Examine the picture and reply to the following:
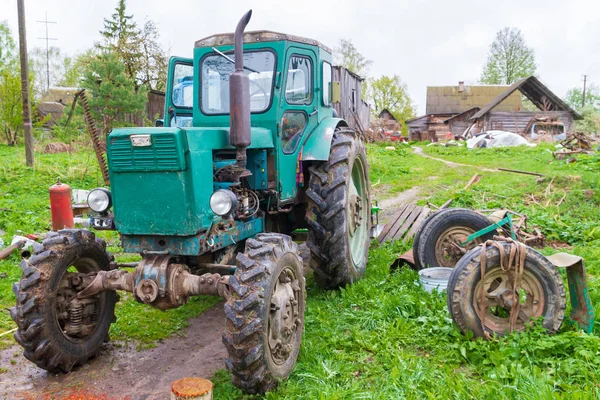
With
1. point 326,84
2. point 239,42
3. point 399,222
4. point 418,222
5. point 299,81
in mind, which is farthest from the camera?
point 399,222

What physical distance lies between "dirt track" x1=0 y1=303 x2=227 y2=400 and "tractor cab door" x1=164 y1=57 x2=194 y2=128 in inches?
94.6

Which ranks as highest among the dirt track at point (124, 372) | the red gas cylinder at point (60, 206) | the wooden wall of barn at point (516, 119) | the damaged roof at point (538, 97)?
the damaged roof at point (538, 97)

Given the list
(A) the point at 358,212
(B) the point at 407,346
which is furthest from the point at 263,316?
(A) the point at 358,212

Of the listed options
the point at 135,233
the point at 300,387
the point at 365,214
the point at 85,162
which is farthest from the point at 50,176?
the point at 300,387

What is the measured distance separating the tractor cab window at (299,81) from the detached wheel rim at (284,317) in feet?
6.43

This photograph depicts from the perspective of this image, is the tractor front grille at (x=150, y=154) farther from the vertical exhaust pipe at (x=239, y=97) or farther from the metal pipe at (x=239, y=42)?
the metal pipe at (x=239, y=42)

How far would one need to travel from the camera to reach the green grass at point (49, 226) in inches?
192

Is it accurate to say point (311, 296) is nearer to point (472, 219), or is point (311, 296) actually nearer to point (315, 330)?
point (315, 330)

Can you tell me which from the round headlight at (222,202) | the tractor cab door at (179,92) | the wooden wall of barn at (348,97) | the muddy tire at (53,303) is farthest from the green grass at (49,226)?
the wooden wall of barn at (348,97)

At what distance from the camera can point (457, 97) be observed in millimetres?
44719

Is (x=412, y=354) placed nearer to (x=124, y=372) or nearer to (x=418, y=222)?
(x=124, y=372)

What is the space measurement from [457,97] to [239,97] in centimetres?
4391

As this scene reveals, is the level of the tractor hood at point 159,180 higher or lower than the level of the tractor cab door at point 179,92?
lower

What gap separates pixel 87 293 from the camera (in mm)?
4012
